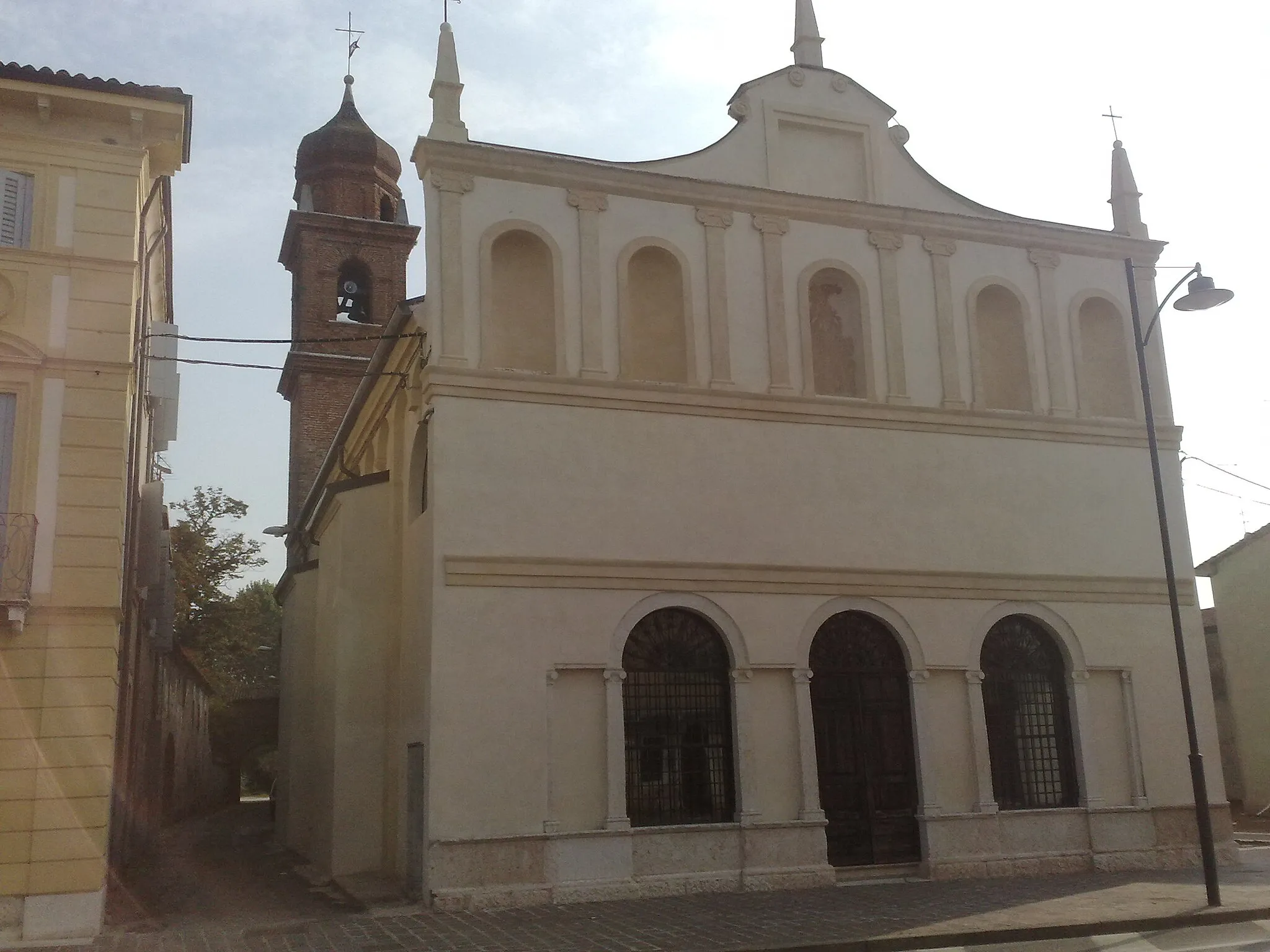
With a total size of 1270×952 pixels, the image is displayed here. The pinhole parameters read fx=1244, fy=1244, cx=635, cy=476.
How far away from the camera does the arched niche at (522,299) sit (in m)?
16.4

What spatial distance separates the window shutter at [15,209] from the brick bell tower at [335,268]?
1602 centimetres

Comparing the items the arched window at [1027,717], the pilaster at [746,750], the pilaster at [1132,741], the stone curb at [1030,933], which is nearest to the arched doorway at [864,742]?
the pilaster at [746,750]

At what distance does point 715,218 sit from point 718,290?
1.10 meters

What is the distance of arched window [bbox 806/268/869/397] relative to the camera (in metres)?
18.4

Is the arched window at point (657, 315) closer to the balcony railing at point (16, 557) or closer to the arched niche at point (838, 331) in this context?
the arched niche at point (838, 331)

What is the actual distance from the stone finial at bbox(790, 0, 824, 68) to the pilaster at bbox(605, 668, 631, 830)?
1015 centimetres

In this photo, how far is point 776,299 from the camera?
17766mm

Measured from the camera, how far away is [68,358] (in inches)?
527

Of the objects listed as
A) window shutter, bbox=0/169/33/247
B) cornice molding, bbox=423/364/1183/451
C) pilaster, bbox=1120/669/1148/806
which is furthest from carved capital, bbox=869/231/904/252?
window shutter, bbox=0/169/33/247

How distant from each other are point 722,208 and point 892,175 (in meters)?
3.05

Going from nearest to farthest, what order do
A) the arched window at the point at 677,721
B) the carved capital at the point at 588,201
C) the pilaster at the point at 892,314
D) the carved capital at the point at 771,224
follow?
the arched window at the point at 677,721 < the carved capital at the point at 588,201 < the carved capital at the point at 771,224 < the pilaster at the point at 892,314

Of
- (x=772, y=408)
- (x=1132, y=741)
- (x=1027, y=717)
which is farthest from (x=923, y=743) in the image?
(x=772, y=408)

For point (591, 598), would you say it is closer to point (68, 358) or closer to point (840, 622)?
point (840, 622)

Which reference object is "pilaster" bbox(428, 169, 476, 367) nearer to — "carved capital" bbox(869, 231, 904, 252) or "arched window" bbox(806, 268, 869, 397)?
"arched window" bbox(806, 268, 869, 397)
